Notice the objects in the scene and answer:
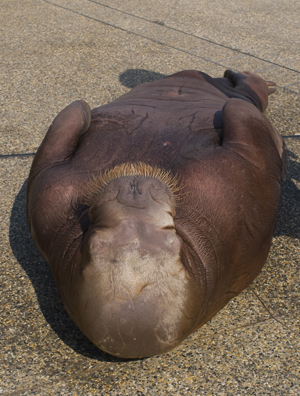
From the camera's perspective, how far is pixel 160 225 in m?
1.98

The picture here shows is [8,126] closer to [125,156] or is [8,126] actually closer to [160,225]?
[125,156]

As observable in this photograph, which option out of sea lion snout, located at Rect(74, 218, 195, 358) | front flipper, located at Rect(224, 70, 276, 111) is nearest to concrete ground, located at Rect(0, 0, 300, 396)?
front flipper, located at Rect(224, 70, 276, 111)

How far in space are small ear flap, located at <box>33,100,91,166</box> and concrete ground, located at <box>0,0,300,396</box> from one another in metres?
0.62

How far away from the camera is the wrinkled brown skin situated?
2.03 meters

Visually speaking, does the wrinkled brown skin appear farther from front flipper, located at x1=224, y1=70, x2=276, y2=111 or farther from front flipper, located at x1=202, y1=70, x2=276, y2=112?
front flipper, located at x1=224, y1=70, x2=276, y2=111

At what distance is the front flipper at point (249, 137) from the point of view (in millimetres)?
2834

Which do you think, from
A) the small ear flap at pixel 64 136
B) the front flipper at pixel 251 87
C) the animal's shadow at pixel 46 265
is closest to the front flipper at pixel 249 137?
the animal's shadow at pixel 46 265

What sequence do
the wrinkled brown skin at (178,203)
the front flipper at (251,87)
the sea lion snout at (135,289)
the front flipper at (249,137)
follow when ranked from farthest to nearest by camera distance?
the front flipper at (251,87) → the front flipper at (249,137) → the wrinkled brown skin at (178,203) → the sea lion snout at (135,289)

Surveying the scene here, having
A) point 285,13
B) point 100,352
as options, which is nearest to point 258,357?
point 100,352

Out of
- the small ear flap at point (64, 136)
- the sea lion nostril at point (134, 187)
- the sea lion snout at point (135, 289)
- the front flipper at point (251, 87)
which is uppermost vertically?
the sea lion nostril at point (134, 187)

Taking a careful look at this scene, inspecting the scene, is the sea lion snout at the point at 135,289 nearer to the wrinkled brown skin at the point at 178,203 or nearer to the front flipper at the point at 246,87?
the wrinkled brown skin at the point at 178,203

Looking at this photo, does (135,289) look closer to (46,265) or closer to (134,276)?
(134,276)

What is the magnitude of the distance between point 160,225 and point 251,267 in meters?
0.92

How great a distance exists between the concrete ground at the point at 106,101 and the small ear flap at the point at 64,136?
2.05ft
